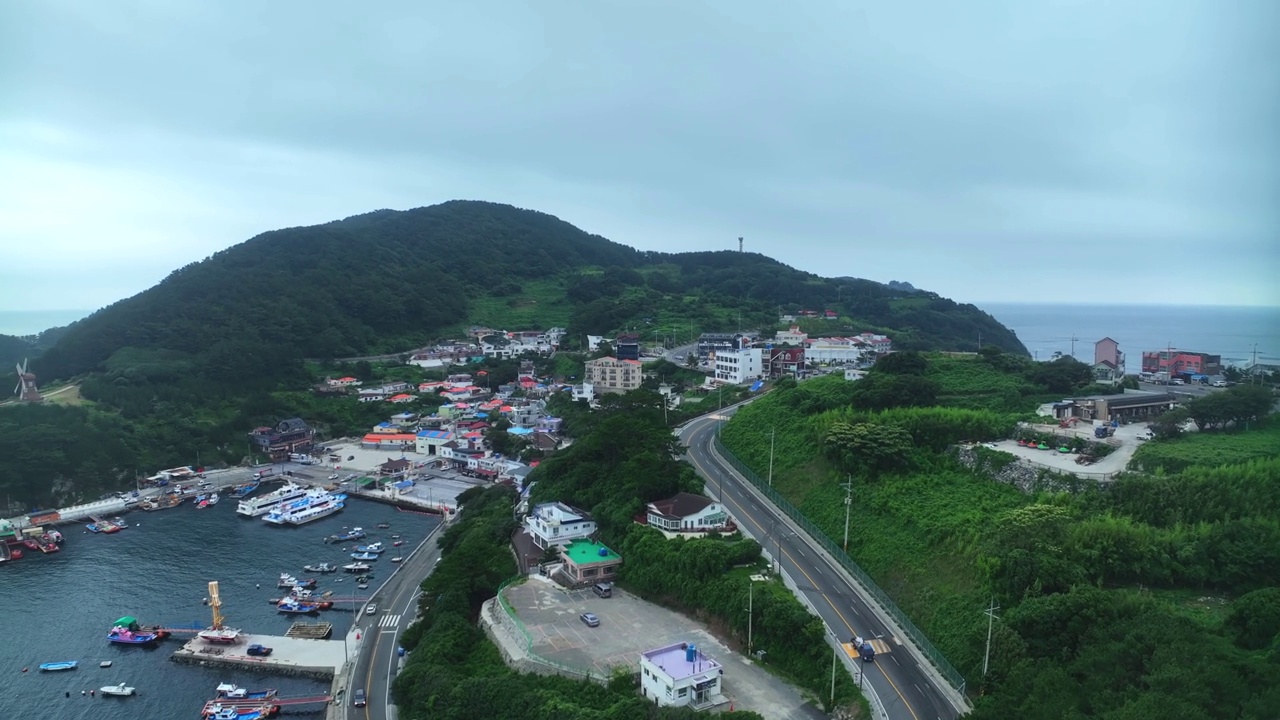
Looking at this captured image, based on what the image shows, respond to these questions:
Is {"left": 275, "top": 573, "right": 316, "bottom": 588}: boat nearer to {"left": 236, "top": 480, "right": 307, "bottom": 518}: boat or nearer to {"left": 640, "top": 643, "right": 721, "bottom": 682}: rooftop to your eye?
{"left": 236, "top": 480, "right": 307, "bottom": 518}: boat

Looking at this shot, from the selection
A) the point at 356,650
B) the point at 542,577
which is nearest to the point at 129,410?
the point at 356,650

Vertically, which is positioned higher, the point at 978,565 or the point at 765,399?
the point at 765,399

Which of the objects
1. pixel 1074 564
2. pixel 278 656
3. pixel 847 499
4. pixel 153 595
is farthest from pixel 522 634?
pixel 153 595

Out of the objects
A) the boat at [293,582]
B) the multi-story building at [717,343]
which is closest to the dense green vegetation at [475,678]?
the boat at [293,582]

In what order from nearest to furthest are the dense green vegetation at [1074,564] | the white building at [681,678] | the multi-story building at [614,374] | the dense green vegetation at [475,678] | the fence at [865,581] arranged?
the dense green vegetation at [1074,564] → the white building at [681,678] → the fence at [865,581] → the dense green vegetation at [475,678] → the multi-story building at [614,374]

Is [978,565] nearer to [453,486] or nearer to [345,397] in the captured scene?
[453,486]

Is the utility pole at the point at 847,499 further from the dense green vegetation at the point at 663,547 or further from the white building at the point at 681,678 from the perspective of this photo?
the white building at the point at 681,678

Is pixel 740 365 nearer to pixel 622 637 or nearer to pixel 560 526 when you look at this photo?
pixel 560 526
